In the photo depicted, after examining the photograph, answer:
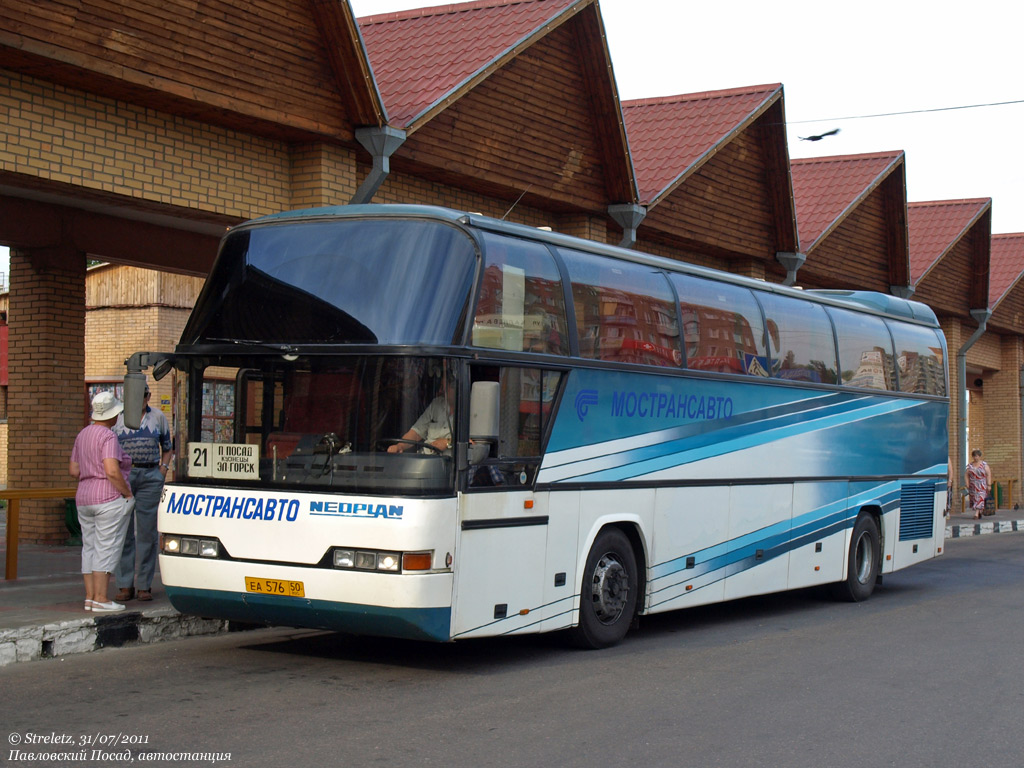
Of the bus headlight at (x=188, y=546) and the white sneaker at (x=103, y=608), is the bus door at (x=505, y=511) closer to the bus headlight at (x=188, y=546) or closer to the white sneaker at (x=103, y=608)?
the bus headlight at (x=188, y=546)

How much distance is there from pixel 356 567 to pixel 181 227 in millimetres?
9414

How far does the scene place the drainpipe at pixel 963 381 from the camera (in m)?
30.9

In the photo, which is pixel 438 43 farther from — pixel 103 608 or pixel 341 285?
pixel 103 608

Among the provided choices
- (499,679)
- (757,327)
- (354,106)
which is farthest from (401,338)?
(354,106)

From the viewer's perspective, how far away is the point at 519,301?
8.78 metres

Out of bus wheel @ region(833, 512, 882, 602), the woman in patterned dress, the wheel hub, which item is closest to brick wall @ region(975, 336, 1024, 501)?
the woman in patterned dress

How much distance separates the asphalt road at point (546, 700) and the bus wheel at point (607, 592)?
8.8 inches

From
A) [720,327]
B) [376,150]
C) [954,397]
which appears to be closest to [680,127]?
[376,150]

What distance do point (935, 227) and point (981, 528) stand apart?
8.04 m

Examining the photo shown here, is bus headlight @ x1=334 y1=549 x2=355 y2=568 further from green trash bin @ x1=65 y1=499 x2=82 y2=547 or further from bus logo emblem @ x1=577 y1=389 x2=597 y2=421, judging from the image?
green trash bin @ x1=65 y1=499 x2=82 y2=547

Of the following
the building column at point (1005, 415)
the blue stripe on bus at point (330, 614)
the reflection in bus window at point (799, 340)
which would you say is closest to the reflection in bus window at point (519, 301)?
the blue stripe on bus at point (330, 614)

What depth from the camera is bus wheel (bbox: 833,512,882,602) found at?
14.1 metres

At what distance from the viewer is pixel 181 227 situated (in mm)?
15961

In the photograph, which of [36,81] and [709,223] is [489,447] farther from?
[709,223]
